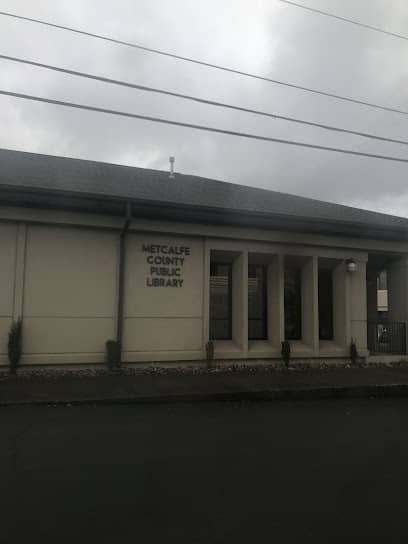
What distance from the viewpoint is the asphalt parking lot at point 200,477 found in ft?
12.8

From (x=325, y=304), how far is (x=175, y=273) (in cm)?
513

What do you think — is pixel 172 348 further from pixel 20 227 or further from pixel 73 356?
pixel 20 227

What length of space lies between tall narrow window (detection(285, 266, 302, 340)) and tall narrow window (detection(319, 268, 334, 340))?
792 mm

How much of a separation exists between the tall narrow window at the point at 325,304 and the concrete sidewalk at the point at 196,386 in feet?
9.29

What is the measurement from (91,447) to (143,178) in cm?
1254

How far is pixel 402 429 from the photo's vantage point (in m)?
7.34

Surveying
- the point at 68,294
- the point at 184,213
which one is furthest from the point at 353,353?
the point at 68,294

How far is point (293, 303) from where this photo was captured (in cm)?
1516

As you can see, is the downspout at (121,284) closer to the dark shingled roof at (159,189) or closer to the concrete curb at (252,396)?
the dark shingled roof at (159,189)

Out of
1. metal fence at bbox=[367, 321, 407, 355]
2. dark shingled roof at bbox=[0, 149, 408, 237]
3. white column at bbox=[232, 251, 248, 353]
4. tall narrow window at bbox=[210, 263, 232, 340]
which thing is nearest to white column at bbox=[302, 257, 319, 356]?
dark shingled roof at bbox=[0, 149, 408, 237]

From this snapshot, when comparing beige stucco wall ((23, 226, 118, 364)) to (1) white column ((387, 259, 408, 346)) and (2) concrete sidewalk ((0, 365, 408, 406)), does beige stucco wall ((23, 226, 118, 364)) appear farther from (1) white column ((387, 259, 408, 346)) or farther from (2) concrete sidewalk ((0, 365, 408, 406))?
(1) white column ((387, 259, 408, 346))

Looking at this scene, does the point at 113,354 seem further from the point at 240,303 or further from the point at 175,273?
the point at 240,303

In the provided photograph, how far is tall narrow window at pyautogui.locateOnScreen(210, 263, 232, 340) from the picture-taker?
45.9 ft

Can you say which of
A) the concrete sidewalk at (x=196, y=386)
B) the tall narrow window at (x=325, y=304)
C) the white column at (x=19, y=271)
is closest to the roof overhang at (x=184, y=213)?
the white column at (x=19, y=271)
